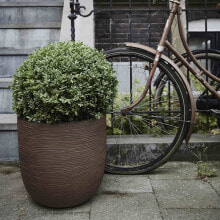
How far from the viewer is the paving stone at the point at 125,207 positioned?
2074 mm

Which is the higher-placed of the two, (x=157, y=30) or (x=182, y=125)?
(x=157, y=30)

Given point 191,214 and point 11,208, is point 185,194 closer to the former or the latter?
point 191,214

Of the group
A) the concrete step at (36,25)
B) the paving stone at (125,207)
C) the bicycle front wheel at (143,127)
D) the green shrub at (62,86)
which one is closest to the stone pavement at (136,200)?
the paving stone at (125,207)

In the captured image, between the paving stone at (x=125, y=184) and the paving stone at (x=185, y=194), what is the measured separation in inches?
3.5

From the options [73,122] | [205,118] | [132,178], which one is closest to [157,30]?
[205,118]

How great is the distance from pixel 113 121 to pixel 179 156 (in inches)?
29.8

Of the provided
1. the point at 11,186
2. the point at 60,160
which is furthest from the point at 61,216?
the point at 11,186

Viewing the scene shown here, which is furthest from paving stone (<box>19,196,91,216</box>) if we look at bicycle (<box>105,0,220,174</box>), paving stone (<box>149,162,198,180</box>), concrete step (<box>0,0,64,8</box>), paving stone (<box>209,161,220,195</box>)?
concrete step (<box>0,0,64,8</box>)

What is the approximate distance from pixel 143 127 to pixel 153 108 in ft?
0.78

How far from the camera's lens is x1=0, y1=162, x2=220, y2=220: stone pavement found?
2.10 metres

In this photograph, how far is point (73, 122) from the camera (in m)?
2.08

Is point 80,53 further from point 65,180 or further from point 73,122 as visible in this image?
point 65,180

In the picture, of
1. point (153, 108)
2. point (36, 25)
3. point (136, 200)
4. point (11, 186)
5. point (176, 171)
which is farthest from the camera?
point (36, 25)

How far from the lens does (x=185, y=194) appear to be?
2402 mm
